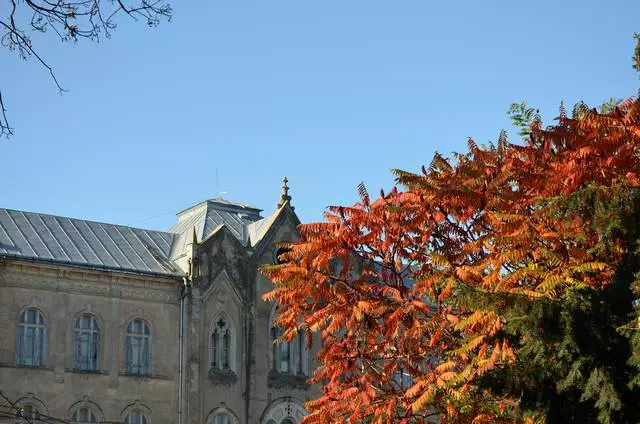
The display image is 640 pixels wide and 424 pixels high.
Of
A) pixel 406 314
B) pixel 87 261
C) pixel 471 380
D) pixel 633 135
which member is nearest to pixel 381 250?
pixel 406 314

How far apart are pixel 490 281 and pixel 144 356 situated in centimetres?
2662

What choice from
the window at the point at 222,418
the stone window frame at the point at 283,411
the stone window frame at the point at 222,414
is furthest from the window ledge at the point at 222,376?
the stone window frame at the point at 283,411

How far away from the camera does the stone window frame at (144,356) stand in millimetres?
44219

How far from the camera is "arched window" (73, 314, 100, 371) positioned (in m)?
43.2

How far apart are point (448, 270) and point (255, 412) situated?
26041mm

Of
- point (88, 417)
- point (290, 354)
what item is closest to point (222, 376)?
point (290, 354)

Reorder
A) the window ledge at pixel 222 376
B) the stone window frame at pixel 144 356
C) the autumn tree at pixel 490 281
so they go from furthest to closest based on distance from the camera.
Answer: the window ledge at pixel 222 376 < the stone window frame at pixel 144 356 < the autumn tree at pixel 490 281

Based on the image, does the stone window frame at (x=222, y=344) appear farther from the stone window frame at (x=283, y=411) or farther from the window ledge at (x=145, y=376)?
the stone window frame at (x=283, y=411)

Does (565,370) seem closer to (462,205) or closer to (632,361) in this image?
(632,361)

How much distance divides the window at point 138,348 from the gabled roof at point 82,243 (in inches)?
86.1

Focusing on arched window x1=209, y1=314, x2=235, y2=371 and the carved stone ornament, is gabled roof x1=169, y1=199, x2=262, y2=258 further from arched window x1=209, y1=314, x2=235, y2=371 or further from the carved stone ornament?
arched window x1=209, y1=314, x2=235, y2=371

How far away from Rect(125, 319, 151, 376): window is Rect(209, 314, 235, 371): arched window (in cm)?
257

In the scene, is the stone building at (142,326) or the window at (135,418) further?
the window at (135,418)

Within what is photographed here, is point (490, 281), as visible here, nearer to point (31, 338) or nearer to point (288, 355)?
point (31, 338)
